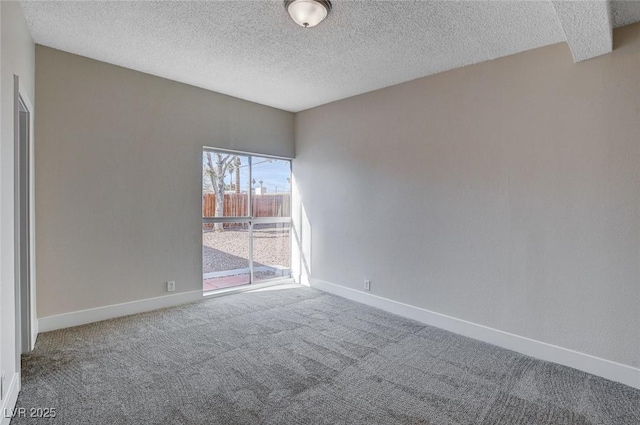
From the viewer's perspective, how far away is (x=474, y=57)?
3090 mm

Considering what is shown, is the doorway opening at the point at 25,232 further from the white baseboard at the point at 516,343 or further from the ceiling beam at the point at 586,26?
the ceiling beam at the point at 586,26

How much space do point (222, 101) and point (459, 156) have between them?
9.92 feet

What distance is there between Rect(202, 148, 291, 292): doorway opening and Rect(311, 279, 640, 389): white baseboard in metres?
1.62

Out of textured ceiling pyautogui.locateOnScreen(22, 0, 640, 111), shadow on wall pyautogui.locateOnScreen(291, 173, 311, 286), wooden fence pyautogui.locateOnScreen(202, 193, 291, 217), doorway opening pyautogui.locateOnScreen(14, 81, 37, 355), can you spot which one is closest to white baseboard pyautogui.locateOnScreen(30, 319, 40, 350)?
doorway opening pyautogui.locateOnScreen(14, 81, 37, 355)

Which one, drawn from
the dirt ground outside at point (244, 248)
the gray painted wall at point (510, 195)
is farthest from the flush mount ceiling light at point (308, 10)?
the dirt ground outside at point (244, 248)

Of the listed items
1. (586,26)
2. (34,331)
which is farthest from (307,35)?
(34,331)

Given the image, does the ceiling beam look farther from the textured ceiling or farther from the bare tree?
the bare tree

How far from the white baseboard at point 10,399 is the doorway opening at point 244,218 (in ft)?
7.67

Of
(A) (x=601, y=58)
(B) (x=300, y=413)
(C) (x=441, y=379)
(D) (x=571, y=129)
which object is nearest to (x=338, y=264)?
(C) (x=441, y=379)

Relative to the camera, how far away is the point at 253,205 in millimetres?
4918

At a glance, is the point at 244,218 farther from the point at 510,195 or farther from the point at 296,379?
the point at 510,195

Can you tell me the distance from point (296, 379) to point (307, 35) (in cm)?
272

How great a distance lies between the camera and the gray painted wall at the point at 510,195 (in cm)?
245

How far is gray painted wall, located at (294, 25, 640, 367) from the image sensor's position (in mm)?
2447
